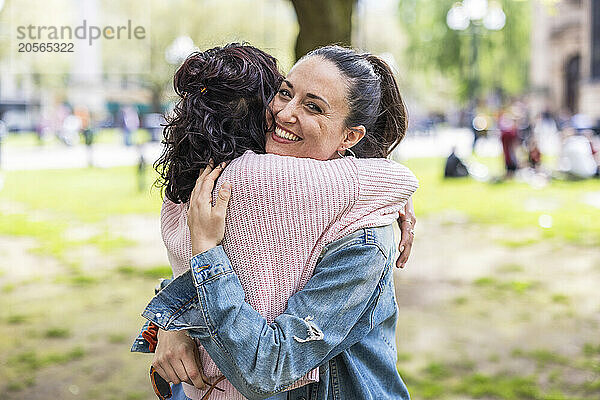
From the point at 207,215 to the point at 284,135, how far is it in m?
0.26

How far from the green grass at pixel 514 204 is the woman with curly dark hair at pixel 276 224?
28.6 ft

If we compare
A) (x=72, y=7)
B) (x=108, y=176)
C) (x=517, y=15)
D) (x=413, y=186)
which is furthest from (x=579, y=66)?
(x=413, y=186)

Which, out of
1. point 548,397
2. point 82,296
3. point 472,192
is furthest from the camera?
point 472,192

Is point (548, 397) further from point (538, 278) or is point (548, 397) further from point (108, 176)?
point (108, 176)

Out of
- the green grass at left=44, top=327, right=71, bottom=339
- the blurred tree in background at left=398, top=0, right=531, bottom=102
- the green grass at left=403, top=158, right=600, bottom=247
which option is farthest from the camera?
the blurred tree in background at left=398, top=0, right=531, bottom=102

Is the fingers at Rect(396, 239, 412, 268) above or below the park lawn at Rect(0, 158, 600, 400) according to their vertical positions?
above

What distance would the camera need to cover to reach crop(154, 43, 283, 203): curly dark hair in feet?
5.04

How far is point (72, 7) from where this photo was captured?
23.6 meters

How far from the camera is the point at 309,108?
1587mm

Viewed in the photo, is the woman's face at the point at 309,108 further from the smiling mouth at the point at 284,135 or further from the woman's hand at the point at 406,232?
the woman's hand at the point at 406,232

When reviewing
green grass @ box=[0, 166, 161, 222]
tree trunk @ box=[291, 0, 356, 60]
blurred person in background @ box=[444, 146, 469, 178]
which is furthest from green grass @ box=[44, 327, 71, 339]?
blurred person in background @ box=[444, 146, 469, 178]

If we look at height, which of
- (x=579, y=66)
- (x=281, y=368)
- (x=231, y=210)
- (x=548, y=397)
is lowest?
(x=548, y=397)

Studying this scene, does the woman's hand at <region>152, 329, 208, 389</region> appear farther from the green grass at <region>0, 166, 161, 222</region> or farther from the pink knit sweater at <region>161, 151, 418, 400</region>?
the green grass at <region>0, 166, 161, 222</region>

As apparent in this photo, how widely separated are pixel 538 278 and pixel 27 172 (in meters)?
15.2
